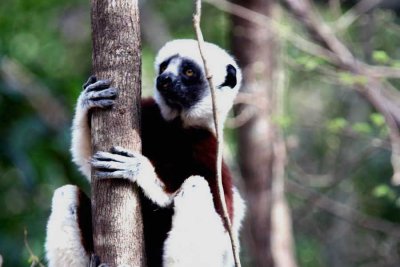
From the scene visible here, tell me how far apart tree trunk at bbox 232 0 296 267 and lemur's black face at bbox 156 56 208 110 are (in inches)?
107

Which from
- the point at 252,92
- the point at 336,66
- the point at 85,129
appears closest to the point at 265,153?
the point at 252,92

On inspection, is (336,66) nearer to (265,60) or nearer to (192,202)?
(265,60)

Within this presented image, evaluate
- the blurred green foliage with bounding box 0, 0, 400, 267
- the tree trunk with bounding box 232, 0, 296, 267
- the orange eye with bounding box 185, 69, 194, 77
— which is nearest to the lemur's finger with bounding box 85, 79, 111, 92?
the orange eye with bounding box 185, 69, 194, 77

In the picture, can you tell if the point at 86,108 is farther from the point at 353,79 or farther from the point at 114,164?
the point at 353,79

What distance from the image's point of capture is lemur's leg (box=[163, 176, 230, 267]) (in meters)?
4.43

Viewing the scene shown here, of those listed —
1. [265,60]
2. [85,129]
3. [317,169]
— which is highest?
[265,60]

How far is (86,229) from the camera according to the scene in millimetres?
4707

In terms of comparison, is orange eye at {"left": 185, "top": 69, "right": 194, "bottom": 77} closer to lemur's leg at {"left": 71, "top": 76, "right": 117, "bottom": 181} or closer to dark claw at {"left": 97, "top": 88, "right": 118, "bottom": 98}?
lemur's leg at {"left": 71, "top": 76, "right": 117, "bottom": 181}

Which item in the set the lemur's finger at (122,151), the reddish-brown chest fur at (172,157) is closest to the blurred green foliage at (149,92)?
the reddish-brown chest fur at (172,157)

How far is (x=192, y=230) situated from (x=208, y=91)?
4.15 ft

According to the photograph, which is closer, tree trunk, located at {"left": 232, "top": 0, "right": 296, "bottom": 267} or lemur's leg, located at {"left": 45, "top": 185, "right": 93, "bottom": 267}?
lemur's leg, located at {"left": 45, "top": 185, "right": 93, "bottom": 267}

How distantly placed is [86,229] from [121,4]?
149cm

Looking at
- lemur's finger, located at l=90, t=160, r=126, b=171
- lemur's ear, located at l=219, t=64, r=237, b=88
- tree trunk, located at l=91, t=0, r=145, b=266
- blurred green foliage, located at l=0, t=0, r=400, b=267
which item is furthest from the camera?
blurred green foliage, located at l=0, t=0, r=400, b=267

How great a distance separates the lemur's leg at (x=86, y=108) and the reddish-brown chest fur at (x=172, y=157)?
400 mm
